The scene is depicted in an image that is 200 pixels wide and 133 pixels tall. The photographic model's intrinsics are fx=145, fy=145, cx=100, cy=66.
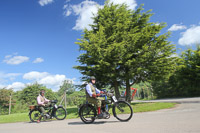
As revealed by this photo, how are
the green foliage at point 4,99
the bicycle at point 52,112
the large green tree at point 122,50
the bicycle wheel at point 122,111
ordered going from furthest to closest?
the green foliage at point 4,99, the large green tree at point 122,50, the bicycle at point 52,112, the bicycle wheel at point 122,111

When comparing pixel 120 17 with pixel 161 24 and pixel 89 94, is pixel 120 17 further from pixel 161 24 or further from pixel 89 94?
pixel 89 94

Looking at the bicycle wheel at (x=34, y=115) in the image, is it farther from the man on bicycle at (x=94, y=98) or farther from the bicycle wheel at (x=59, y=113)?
the man on bicycle at (x=94, y=98)

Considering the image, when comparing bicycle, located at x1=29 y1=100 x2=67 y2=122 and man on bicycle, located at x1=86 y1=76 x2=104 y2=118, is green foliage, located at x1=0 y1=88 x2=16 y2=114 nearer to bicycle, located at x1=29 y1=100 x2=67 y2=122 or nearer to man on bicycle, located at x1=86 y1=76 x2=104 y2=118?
bicycle, located at x1=29 y1=100 x2=67 y2=122

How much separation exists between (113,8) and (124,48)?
4773mm

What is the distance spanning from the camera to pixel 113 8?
526 inches

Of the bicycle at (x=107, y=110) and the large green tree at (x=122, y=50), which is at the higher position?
the large green tree at (x=122, y=50)

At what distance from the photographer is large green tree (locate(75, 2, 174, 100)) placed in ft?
35.4

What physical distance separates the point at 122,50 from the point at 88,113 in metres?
5.89

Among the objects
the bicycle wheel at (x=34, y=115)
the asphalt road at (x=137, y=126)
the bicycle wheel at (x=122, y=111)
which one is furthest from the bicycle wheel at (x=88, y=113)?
the bicycle wheel at (x=34, y=115)

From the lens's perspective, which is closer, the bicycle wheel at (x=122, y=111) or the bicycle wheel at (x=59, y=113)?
the bicycle wheel at (x=122, y=111)

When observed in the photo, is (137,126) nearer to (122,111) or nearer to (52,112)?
(122,111)

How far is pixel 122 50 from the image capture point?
10.6 m

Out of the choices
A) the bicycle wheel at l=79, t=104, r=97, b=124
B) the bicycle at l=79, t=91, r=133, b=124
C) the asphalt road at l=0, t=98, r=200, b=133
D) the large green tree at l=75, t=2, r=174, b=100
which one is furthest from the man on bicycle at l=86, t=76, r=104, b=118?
the large green tree at l=75, t=2, r=174, b=100

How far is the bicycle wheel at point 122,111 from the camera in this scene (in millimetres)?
5637
